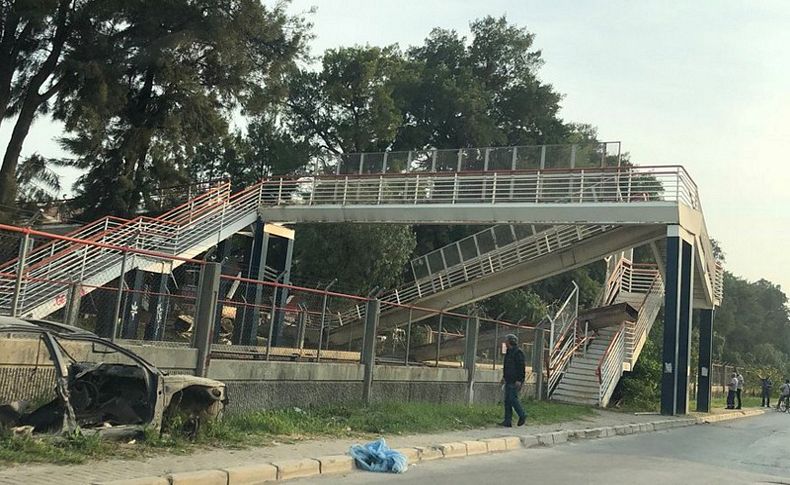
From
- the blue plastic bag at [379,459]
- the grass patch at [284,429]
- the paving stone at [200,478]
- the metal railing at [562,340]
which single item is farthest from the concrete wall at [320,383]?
the metal railing at [562,340]

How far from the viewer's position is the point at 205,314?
11297 mm

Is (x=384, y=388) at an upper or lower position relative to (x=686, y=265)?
lower

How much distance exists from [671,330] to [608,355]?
2491 millimetres

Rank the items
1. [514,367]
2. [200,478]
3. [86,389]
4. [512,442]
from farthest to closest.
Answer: [514,367] → [512,442] → [86,389] → [200,478]

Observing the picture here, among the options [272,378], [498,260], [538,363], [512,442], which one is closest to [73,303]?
[272,378]

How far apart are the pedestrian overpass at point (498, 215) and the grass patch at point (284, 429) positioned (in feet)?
13.9

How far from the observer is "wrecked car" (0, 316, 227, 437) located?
7660mm

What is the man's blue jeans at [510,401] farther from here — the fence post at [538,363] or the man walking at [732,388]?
the man walking at [732,388]

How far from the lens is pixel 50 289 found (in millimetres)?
11977

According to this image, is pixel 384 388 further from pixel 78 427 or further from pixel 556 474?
pixel 78 427

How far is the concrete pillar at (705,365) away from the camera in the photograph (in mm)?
27938

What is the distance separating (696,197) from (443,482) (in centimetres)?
1994

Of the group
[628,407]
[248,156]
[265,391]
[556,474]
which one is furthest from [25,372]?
[248,156]

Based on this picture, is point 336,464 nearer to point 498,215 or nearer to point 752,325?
point 498,215
